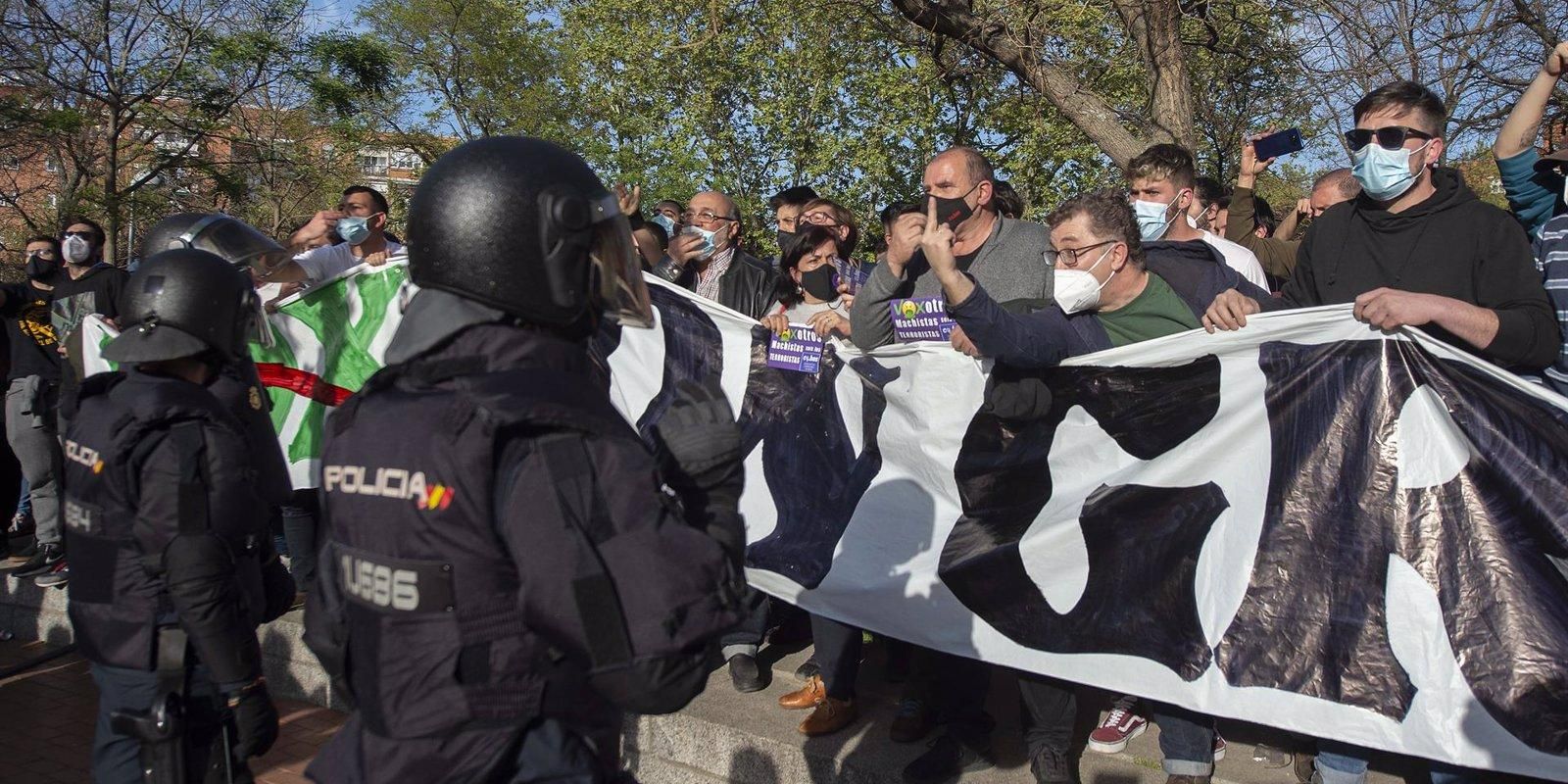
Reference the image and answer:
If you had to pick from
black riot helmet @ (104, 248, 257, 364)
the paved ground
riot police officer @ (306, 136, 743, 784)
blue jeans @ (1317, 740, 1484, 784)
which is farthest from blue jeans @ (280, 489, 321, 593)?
blue jeans @ (1317, 740, 1484, 784)

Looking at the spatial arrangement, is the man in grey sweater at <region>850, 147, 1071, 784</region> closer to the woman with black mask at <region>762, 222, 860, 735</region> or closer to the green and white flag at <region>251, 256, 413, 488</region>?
the woman with black mask at <region>762, 222, 860, 735</region>

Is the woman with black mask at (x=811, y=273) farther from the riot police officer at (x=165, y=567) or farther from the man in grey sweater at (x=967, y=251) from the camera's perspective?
the riot police officer at (x=165, y=567)

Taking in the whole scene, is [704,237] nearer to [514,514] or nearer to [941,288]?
[941,288]

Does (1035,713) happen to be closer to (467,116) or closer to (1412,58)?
(1412,58)

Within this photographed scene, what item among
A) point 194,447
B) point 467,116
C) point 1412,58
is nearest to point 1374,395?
point 194,447

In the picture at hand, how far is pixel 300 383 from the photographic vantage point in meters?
6.84

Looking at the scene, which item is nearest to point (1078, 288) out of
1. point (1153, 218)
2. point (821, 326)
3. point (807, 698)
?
point (1153, 218)

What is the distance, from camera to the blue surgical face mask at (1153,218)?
16.5 feet

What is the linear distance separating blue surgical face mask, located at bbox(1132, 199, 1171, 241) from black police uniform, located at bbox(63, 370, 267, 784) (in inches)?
137

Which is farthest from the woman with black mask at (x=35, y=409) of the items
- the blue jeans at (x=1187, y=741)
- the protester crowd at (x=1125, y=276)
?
the blue jeans at (x=1187, y=741)

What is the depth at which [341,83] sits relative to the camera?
20.6 m

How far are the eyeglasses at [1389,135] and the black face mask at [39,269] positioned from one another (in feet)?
27.3

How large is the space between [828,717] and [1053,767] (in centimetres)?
95

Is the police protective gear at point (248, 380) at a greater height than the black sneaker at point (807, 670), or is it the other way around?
the police protective gear at point (248, 380)
